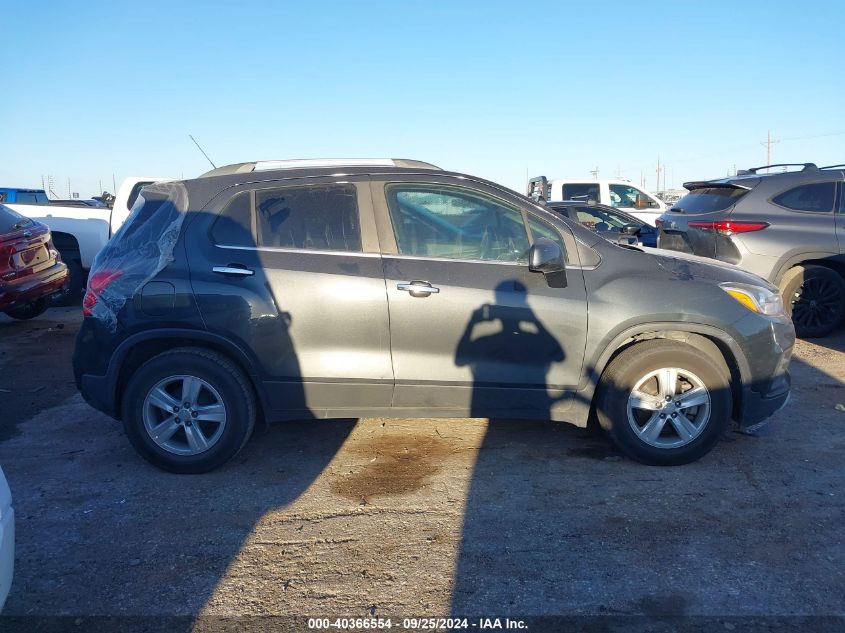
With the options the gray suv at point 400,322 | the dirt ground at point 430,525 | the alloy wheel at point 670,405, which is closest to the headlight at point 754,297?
the gray suv at point 400,322

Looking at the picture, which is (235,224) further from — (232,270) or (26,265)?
(26,265)

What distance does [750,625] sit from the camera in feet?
8.94

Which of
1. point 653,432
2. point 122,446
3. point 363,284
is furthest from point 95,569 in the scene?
point 653,432

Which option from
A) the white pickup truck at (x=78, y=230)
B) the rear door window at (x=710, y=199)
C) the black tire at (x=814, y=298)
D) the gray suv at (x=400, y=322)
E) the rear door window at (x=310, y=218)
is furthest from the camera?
the white pickup truck at (x=78, y=230)

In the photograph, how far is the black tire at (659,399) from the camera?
4082 mm

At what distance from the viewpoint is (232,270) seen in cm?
408

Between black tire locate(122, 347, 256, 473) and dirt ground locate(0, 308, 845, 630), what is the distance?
131 millimetres

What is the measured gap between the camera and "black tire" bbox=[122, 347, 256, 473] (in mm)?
4109

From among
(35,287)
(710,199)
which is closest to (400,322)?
(710,199)

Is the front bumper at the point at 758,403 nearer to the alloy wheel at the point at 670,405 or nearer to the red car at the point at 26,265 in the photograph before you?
the alloy wheel at the point at 670,405

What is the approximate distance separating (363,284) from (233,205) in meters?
0.98

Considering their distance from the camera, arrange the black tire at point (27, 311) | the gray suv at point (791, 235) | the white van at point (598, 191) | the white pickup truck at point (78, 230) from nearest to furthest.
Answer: the gray suv at point (791, 235)
the black tire at point (27, 311)
the white pickup truck at point (78, 230)
the white van at point (598, 191)

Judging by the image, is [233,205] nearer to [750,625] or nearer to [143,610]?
[143,610]

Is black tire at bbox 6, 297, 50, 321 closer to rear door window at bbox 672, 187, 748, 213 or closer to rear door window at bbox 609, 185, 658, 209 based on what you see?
rear door window at bbox 672, 187, 748, 213
